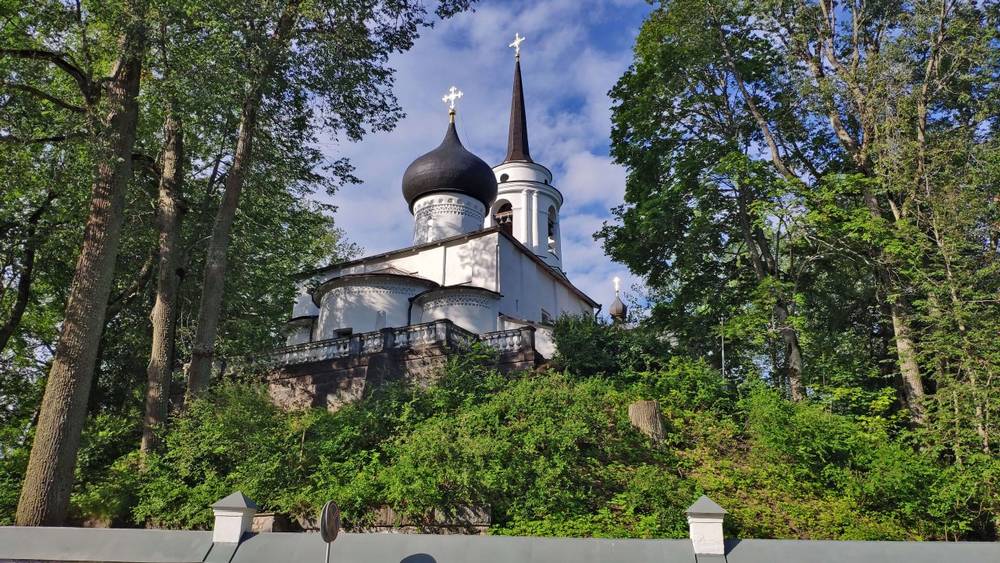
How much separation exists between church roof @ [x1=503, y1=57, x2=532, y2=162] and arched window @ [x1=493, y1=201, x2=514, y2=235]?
2.78m

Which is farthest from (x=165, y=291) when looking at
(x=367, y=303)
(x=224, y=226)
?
(x=367, y=303)

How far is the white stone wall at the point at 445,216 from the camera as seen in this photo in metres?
28.5

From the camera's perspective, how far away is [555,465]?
10.9 meters

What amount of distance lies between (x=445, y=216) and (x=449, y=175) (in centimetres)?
168

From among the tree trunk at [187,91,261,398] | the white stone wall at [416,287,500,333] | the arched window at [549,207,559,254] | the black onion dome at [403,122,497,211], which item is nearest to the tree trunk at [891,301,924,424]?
the white stone wall at [416,287,500,333]

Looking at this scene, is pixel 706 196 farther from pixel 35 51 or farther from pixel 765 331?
pixel 35 51

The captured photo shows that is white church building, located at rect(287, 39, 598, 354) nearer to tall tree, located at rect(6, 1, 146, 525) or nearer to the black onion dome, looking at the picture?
the black onion dome

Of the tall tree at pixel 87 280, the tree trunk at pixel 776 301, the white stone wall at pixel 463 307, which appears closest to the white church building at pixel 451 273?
the white stone wall at pixel 463 307

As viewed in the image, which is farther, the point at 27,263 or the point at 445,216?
the point at 445,216

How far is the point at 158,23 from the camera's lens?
12.0 m

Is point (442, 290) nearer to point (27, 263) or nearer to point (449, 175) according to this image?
point (449, 175)

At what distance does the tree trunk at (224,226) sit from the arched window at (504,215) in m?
20.2

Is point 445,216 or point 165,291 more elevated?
point 445,216

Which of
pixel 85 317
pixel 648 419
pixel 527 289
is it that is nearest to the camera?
pixel 85 317
